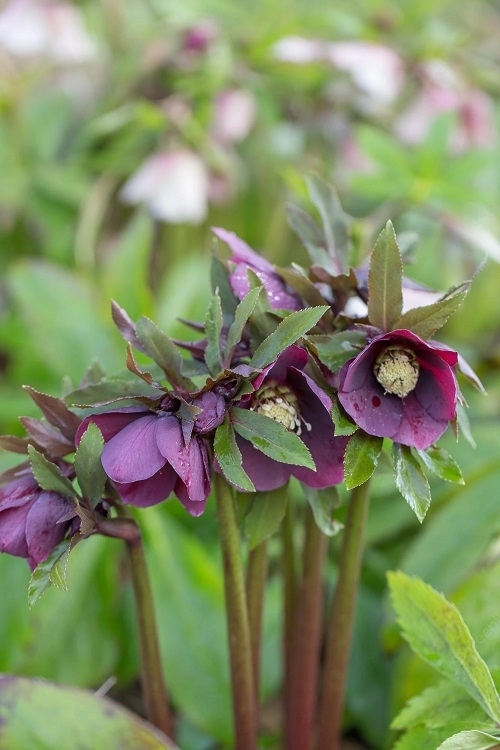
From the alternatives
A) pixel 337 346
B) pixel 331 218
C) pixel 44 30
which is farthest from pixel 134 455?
pixel 44 30

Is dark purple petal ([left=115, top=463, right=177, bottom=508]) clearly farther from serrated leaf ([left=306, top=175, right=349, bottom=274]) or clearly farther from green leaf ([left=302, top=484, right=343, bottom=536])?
serrated leaf ([left=306, top=175, right=349, bottom=274])

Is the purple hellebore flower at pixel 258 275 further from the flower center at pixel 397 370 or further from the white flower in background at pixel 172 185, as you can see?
the white flower in background at pixel 172 185

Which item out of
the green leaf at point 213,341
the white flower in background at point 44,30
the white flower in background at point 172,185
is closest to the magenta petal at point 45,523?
the green leaf at point 213,341

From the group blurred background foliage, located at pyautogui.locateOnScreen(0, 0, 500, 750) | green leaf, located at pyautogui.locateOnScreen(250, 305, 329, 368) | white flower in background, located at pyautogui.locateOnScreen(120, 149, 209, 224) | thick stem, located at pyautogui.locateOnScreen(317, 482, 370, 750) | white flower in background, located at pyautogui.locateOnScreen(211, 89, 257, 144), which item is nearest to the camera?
green leaf, located at pyautogui.locateOnScreen(250, 305, 329, 368)

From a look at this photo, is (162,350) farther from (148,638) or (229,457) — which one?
(148,638)

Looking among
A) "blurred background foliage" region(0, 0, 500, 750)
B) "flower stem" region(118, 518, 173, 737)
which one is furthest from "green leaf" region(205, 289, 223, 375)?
"blurred background foliage" region(0, 0, 500, 750)

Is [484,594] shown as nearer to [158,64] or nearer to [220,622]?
[220,622]
